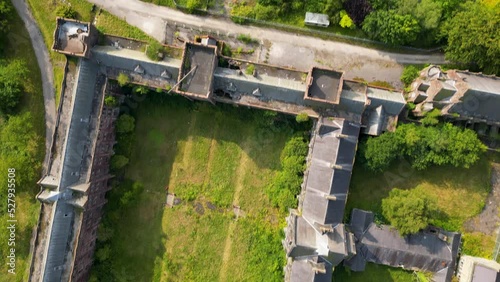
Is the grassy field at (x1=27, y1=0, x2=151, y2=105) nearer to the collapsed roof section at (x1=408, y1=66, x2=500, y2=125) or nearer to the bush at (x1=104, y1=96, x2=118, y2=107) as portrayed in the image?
the bush at (x1=104, y1=96, x2=118, y2=107)

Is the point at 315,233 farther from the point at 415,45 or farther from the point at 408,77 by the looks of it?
the point at 415,45

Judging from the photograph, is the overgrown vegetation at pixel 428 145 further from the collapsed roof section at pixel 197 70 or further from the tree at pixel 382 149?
the collapsed roof section at pixel 197 70

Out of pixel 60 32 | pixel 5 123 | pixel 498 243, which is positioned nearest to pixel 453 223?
pixel 498 243

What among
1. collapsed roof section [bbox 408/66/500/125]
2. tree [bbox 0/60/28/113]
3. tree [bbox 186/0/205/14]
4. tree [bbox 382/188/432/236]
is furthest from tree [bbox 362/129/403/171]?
tree [bbox 0/60/28/113]

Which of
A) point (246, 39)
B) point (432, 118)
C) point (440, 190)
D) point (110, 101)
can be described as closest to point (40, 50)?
point (110, 101)

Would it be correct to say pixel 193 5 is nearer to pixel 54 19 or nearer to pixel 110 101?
pixel 110 101

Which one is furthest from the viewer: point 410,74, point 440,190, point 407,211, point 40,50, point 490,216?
point 40,50
